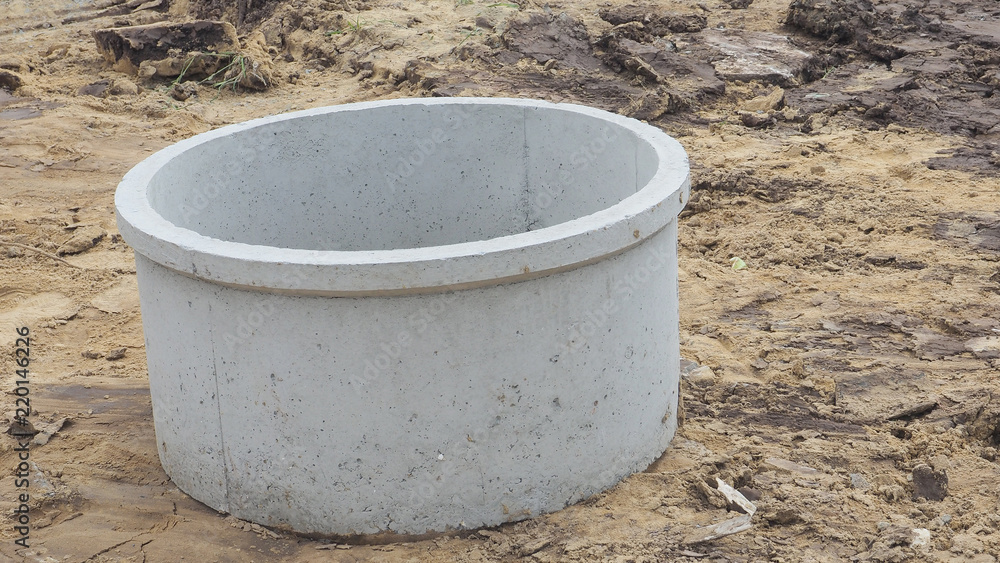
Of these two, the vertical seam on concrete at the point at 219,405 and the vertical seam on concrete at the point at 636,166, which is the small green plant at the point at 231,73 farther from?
the vertical seam on concrete at the point at 219,405

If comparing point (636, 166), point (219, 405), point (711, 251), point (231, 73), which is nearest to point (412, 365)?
point (219, 405)

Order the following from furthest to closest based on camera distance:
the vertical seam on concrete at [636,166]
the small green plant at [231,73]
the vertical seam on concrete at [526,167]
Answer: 1. the small green plant at [231,73]
2. the vertical seam on concrete at [526,167]
3. the vertical seam on concrete at [636,166]

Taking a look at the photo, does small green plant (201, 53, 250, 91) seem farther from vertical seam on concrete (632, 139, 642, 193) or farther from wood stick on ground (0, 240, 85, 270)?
vertical seam on concrete (632, 139, 642, 193)

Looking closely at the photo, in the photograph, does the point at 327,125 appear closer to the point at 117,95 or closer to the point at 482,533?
the point at 482,533

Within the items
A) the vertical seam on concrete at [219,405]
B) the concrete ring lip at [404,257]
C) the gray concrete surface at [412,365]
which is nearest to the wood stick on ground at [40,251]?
the gray concrete surface at [412,365]

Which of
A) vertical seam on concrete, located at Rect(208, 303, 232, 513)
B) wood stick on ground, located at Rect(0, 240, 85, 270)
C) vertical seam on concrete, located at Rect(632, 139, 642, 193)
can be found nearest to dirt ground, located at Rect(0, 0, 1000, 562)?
wood stick on ground, located at Rect(0, 240, 85, 270)

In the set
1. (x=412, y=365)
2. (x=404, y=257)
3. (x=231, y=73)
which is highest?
(x=404, y=257)

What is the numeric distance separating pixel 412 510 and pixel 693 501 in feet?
3.01

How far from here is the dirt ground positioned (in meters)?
3.10

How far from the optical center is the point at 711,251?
539 cm

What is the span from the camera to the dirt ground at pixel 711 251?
3102mm

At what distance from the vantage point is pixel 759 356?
13.8 ft

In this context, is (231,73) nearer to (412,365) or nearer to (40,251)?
(40,251)

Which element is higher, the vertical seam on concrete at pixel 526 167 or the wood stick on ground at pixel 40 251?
the vertical seam on concrete at pixel 526 167
